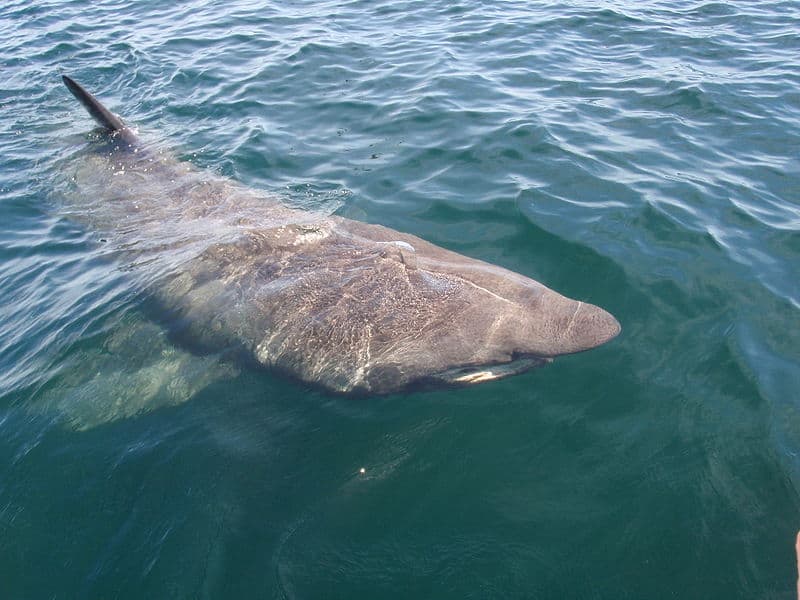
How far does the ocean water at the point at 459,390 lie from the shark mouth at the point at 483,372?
36 cm

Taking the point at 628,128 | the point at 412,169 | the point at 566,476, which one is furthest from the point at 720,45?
the point at 566,476

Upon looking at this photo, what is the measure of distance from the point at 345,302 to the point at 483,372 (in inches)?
57.0

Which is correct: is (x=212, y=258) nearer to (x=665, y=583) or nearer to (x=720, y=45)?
(x=665, y=583)

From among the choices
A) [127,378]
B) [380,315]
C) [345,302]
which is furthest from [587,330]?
[127,378]

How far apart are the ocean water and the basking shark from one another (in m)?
0.35

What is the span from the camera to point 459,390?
18.4ft

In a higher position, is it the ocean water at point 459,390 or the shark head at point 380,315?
the shark head at point 380,315

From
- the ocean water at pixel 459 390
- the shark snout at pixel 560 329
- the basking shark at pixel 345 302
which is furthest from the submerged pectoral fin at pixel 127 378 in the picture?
the shark snout at pixel 560 329

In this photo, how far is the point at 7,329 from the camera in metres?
6.87

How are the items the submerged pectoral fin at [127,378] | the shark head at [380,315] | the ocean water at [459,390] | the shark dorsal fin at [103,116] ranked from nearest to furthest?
the ocean water at [459,390] → the shark head at [380,315] → the submerged pectoral fin at [127,378] → the shark dorsal fin at [103,116]

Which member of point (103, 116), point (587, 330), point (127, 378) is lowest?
point (127, 378)

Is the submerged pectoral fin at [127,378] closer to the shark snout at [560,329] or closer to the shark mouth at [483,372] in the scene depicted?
the shark mouth at [483,372]

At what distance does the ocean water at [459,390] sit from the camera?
4453mm

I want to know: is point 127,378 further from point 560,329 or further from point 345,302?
point 560,329
